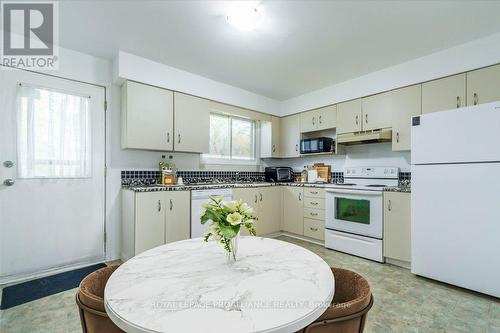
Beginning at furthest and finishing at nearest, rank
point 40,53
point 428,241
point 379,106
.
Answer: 1. point 379,106
2. point 40,53
3. point 428,241

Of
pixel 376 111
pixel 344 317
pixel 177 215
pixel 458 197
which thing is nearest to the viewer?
pixel 344 317

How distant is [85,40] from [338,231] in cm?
368

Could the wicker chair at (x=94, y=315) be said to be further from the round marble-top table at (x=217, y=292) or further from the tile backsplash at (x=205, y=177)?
the tile backsplash at (x=205, y=177)

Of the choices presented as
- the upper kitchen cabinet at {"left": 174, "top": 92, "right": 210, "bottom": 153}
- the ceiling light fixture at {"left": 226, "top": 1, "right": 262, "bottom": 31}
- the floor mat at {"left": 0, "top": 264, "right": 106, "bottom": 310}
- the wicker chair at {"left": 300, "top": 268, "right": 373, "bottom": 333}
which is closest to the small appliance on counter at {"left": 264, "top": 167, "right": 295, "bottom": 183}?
the upper kitchen cabinet at {"left": 174, "top": 92, "right": 210, "bottom": 153}

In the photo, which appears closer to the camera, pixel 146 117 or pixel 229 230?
pixel 229 230

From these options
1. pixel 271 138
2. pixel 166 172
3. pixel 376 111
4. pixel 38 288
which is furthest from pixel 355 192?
pixel 38 288

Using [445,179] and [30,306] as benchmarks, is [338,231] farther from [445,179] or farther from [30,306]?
[30,306]

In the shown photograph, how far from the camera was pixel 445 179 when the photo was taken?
2227mm

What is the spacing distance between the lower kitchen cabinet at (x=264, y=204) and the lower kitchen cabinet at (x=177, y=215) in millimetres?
739

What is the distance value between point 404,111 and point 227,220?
115 inches

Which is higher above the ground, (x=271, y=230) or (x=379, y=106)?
(x=379, y=106)

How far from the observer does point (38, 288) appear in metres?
2.18

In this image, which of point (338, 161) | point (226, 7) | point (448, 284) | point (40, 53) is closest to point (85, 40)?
point (40, 53)

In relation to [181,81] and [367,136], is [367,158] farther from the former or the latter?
[181,81]
